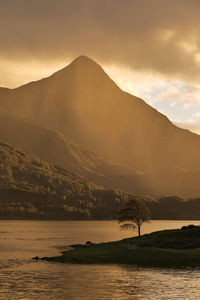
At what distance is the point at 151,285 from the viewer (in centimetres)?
7381

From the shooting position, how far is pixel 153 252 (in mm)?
113750

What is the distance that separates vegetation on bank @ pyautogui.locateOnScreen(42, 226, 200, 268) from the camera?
105 m

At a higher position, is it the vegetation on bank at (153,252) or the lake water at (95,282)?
the vegetation on bank at (153,252)

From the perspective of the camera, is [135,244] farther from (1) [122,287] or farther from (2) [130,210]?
(1) [122,287]

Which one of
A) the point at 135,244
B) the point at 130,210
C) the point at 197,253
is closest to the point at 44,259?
the point at 135,244

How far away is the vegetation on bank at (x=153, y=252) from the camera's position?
105m

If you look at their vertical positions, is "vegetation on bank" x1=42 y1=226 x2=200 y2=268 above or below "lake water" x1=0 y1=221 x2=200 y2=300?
above

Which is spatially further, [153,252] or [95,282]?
[153,252]

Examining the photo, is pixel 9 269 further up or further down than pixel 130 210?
further down

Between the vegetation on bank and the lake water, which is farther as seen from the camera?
the vegetation on bank

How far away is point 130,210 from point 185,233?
39.8 metres

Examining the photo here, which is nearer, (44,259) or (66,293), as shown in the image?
(66,293)

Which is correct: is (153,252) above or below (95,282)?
above

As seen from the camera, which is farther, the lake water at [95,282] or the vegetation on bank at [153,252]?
the vegetation on bank at [153,252]
